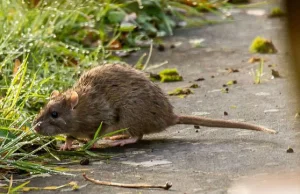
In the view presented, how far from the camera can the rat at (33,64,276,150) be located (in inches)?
187

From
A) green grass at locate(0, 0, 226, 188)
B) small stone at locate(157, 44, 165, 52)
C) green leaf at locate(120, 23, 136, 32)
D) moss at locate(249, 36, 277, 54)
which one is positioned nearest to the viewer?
green grass at locate(0, 0, 226, 188)

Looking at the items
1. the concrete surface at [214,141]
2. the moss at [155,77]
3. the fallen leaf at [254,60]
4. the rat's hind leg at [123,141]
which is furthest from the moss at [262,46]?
the rat's hind leg at [123,141]

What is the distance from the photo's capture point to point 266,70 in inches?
271

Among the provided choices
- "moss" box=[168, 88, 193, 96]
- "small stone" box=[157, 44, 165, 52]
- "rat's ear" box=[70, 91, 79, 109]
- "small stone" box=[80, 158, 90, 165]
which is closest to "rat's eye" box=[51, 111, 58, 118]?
"rat's ear" box=[70, 91, 79, 109]

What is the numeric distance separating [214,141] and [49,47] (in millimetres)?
2540

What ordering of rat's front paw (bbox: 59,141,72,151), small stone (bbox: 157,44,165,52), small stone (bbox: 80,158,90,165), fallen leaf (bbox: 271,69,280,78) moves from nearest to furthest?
1. small stone (bbox: 80,158,90,165)
2. rat's front paw (bbox: 59,141,72,151)
3. fallen leaf (bbox: 271,69,280,78)
4. small stone (bbox: 157,44,165,52)

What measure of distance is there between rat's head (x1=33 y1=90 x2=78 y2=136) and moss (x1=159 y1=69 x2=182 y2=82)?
6.41ft

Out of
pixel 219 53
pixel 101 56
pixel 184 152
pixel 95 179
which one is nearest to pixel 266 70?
pixel 219 53

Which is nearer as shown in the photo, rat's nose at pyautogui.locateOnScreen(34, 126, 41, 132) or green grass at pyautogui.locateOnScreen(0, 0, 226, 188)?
green grass at pyautogui.locateOnScreen(0, 0, 226, 188)

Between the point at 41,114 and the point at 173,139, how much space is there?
0.92 meters

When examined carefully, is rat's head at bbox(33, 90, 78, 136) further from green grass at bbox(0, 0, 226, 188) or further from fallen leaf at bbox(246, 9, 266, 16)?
fallen leaf at bbox(246, 9, 266, 16)

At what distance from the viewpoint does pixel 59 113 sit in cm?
489

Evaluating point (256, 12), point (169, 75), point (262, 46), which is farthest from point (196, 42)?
point (256, 12)

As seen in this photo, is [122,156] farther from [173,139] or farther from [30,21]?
[30,21]
